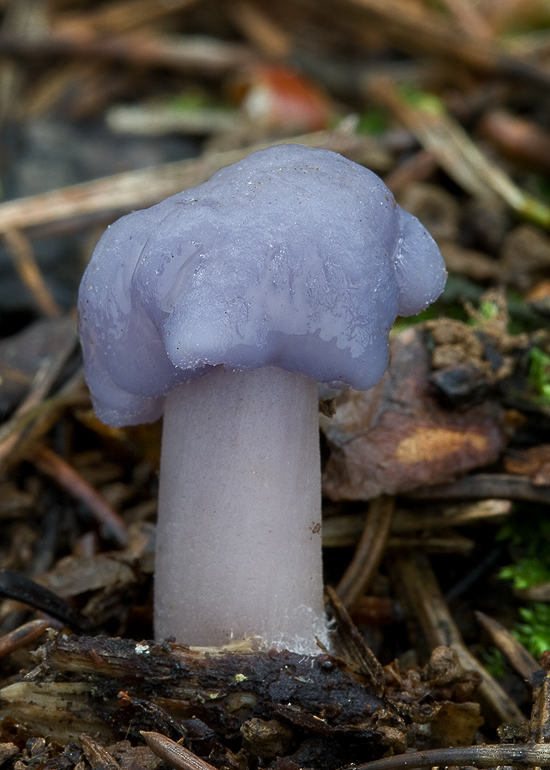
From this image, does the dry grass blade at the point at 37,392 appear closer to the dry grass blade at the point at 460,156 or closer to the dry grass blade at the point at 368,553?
the dry grass blade at the point at 368,553

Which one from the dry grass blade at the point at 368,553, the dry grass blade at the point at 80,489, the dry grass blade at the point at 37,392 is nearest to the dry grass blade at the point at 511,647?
the dry grass blade at the point at 368,553

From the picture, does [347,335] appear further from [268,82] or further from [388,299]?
[268,82]

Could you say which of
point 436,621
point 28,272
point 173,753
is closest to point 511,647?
point 436,621

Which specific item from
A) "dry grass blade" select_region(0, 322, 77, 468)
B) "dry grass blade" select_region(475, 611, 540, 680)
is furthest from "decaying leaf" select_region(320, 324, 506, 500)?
"dry grass blade" select_region(0, 322, 77, 468)

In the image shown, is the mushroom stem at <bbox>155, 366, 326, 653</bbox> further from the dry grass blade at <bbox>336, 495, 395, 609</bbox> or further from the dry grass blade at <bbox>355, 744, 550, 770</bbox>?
the dry grass blade at <bbox>355, 744, 550, 770</bbox>

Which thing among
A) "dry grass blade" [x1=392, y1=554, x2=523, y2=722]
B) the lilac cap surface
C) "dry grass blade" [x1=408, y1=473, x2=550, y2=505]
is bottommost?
"dry grass blade" [x1=392, y1=554, x2=523, y2=722]

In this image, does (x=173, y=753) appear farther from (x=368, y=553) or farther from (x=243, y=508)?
(x=368, y=553)

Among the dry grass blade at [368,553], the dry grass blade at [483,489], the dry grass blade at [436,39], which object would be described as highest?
the dry grass blade at [436,39]
